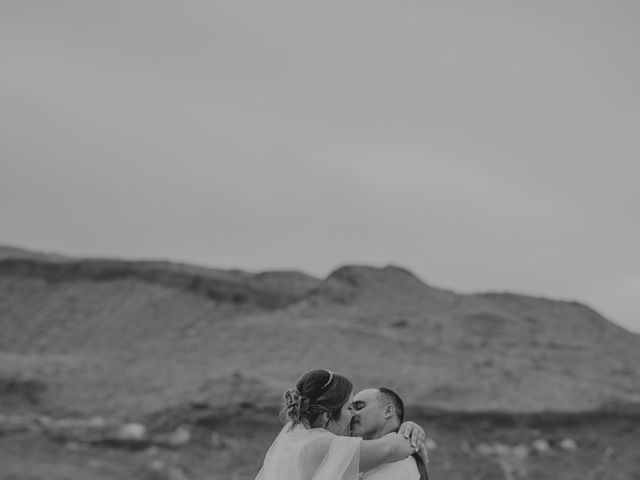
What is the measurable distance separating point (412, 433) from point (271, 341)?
16.3 m

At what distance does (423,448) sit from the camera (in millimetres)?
4461

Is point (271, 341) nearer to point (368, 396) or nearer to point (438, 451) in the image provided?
point (438, 451)

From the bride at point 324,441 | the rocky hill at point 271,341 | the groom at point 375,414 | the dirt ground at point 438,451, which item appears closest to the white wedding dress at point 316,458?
the bride at point 324,441

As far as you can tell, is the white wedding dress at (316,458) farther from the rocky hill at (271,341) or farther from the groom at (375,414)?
the rocky hill at (271,341)

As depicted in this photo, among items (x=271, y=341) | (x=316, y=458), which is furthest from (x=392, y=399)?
(x=271, y=341)

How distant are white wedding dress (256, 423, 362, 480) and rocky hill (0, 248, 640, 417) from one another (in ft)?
43.3

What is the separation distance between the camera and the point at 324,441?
169 inches

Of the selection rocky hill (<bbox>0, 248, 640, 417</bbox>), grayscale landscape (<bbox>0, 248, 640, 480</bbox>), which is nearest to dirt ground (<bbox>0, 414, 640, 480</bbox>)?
grayscale landscape (<bbox>0, 248, 640, 480</bbox>)

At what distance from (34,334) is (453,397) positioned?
9.38 meters

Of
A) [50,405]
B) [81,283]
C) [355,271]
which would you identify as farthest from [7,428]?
[355,271]

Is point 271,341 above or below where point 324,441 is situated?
below

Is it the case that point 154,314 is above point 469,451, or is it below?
above

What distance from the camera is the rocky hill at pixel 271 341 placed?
18.4 meters

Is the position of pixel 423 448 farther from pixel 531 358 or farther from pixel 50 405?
pixel 531 358
